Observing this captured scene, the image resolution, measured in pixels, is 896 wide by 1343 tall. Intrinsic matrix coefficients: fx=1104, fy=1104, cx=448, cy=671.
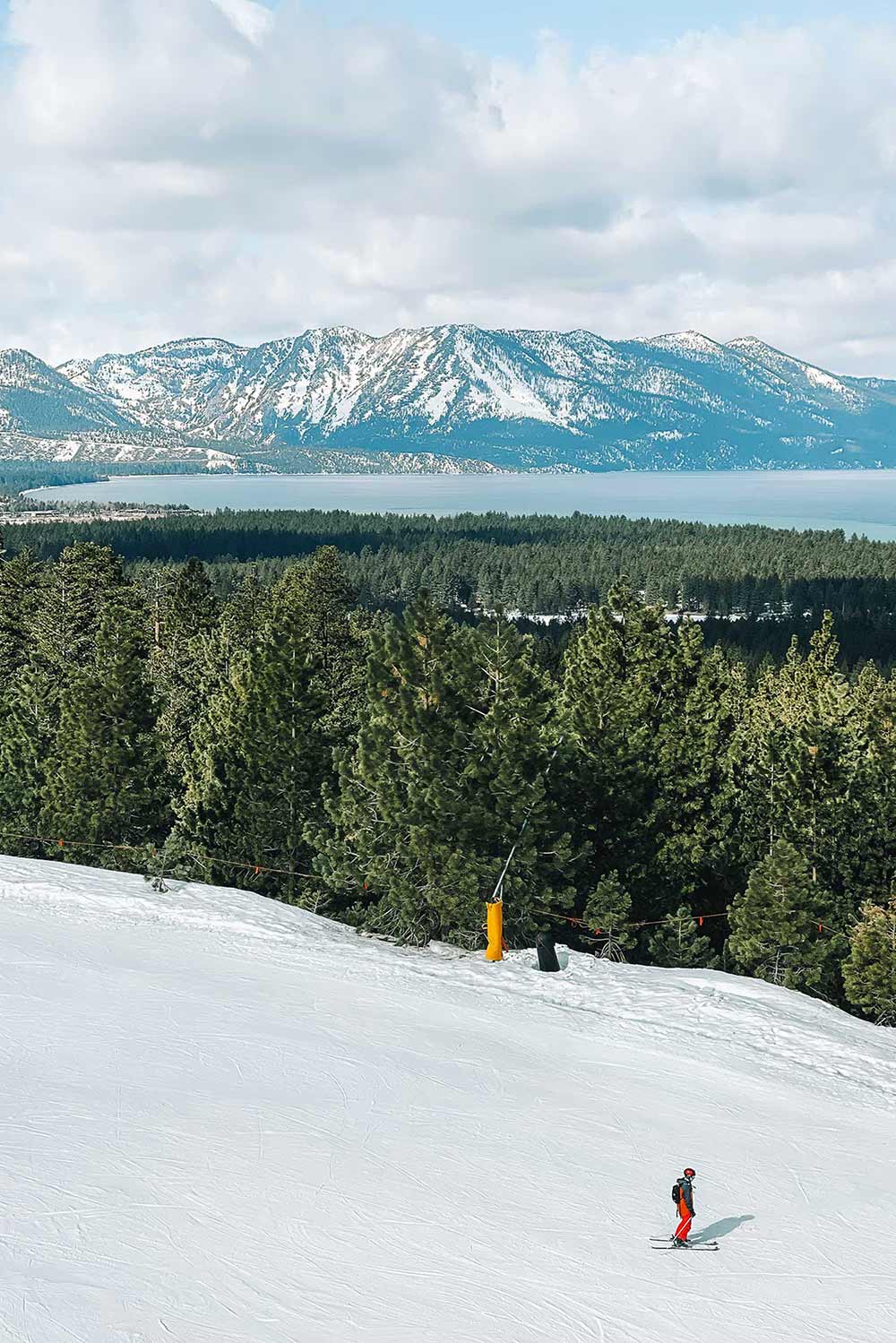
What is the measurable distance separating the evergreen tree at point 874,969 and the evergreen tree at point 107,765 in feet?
70.5

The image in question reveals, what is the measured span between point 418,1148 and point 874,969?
17100 mm

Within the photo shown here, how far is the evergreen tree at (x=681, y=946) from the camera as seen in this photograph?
92.5ft

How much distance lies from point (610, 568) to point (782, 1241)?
19086 cm

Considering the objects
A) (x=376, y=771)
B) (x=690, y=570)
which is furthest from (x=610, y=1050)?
(x=690, y=570)

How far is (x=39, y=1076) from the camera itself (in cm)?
1405

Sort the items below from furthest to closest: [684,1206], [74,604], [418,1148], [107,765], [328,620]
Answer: [328,620] < [74,604] < [107,765] < [418,1148] < [684,1206]

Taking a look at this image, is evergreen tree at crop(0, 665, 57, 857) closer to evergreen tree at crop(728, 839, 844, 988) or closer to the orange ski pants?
evergreen tree at crop(728, 839, 844, 988)

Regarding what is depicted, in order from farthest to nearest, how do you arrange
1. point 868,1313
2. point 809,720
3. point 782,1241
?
point 809,720
point 782,1241
point 868,1313

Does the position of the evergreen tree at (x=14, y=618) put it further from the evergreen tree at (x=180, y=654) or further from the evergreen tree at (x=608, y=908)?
the evergreen tree at (x=608, y=908)

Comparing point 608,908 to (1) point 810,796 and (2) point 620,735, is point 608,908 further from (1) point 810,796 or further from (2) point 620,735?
(1) point 810,796

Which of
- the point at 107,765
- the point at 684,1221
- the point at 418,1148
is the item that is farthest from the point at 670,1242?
the point at 107,765

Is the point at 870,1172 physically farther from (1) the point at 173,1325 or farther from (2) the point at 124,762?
(2) the point at 124,762

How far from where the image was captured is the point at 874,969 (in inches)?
1036

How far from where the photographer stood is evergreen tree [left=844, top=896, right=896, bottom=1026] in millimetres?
26156
